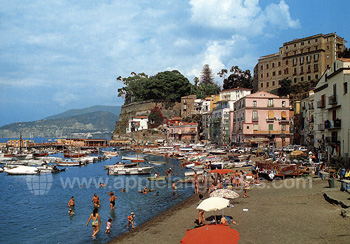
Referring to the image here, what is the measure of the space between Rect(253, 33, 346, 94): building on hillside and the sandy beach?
63595 mm

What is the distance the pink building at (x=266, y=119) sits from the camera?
6519cm

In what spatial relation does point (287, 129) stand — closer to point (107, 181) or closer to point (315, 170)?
point (315, 170)

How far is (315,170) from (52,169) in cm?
4184

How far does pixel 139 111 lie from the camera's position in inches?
4956

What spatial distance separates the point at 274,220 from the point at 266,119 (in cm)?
5049

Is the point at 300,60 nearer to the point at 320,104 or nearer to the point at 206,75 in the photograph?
the point at 320,104

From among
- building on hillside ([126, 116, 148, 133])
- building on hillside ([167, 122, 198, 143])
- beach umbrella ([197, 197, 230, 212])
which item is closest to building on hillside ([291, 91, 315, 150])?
building on hillside ([167, 122, 198, 143])

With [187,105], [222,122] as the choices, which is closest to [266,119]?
[222,122]

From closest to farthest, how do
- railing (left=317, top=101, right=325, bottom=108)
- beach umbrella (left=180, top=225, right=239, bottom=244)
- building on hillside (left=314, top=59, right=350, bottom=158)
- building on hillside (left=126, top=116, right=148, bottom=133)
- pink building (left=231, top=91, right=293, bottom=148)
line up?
beach umbrella (left=180, top=225, right=239, bottom=244) < building on hillside (left=314, top=59, right=350, bottom=158) < railing (left=317, top=101, right=325, bottom=108) < pink building (left=231, top=91, right=293, bottom=148) < building on hillside (left=126, top=116, right=148, bottom=133)

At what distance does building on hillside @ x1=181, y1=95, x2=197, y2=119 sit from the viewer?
11362 cm

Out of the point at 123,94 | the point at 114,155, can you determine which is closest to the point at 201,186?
the point at 114,155

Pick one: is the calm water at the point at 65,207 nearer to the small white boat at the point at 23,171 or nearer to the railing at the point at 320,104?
the small white boat at the point at 23,171

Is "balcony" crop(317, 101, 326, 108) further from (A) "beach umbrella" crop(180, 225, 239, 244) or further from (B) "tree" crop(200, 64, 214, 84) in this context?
(B) "tree" crop(200, 64, 214, 84)

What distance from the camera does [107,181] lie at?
139ft
